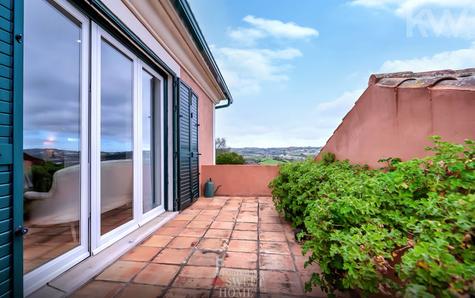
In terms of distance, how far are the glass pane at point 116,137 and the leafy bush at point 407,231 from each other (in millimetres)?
2065

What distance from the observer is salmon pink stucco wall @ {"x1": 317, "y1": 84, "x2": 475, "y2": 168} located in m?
1.49

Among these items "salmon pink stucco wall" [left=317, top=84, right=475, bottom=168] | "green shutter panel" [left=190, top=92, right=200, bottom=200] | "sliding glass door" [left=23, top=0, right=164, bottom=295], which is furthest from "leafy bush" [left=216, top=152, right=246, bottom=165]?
"sliding glass door" [left=23, top=0, right=164, bottom=295]

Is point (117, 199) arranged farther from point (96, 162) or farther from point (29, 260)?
point (29, 260)

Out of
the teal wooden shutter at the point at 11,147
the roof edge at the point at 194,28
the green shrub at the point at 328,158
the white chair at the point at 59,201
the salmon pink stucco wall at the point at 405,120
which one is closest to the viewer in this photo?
the teal wooden shutter at the point at 11,147

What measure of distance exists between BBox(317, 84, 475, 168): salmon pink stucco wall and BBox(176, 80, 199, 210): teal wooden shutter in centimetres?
264

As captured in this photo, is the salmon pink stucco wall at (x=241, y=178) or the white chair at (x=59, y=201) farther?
the salmon pink stucco wall at (x=241, y=178)

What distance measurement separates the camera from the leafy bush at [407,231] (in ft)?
2.46

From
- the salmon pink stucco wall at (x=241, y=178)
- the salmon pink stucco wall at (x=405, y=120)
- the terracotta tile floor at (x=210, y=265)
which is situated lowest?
the terracotta tile floor at (x=210, y=265)

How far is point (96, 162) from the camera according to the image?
228 cm

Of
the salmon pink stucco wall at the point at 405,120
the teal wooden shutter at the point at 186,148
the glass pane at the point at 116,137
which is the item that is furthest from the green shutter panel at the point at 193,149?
the salmon pink stucco wall at the point at 405,120

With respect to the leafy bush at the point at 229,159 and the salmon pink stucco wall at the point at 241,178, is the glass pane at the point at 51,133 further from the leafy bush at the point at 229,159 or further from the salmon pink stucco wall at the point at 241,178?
the leafy bush at the point at 229,159

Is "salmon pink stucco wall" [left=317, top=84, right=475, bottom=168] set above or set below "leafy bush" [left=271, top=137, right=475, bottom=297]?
above

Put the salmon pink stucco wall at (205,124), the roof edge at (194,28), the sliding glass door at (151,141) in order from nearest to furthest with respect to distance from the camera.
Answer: the roof edge at (194,28), the sliding glass door at (151,141), the salmon pink stucco wall at (205,124)

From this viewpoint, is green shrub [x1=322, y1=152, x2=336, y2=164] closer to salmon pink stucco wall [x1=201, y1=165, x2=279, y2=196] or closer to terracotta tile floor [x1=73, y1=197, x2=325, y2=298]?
terracotta tile floor [x1=73, y1=197, x2=325, y2=298]
